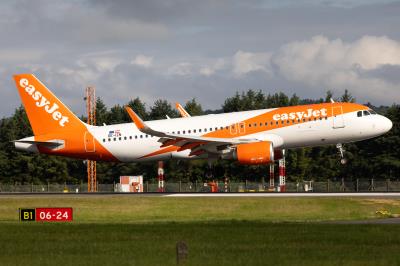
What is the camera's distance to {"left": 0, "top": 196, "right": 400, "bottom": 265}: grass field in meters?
26.4

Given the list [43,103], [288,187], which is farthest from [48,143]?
[288,187]

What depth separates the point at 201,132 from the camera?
61.7 meters

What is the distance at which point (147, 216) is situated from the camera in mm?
47375

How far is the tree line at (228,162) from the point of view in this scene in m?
105

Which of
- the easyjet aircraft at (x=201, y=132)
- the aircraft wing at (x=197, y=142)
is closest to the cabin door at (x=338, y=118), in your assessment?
the easyjet aircraft at (x=201, y=132)

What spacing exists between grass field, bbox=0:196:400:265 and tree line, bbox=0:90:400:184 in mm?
41663

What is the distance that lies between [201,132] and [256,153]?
5704 millimetres

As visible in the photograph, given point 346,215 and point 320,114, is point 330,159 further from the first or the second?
point 346,215

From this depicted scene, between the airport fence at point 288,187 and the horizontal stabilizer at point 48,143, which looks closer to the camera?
the horizontal stabilizer at point 48,143

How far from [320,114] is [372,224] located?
71.7 feet

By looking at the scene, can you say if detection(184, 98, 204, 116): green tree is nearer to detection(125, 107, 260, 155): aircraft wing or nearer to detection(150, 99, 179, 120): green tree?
detection(150, 99, 179, 120): green tree

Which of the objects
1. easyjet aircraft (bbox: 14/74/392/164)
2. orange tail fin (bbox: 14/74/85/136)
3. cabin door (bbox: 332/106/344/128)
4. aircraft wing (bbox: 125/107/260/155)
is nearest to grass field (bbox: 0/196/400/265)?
aircraft wing (bbox: 125/107/260/155)

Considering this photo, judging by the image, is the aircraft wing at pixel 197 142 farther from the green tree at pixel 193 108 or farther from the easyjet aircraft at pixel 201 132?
the green tree at pixel 193 108

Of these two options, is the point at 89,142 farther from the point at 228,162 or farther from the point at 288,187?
the point at 228,162
